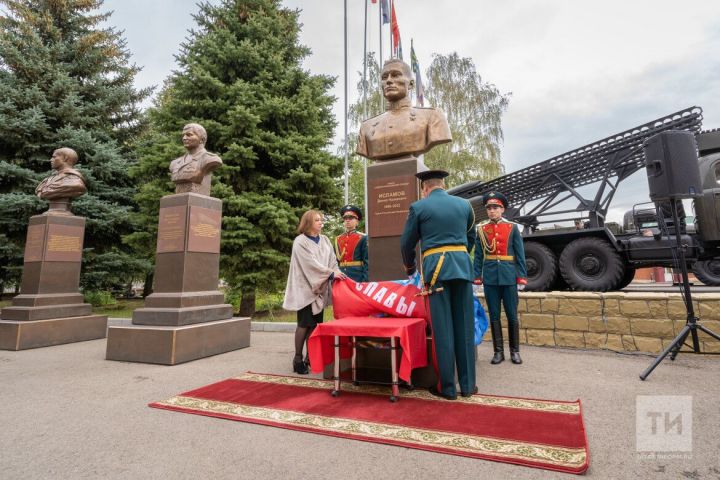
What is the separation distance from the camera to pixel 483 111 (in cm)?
1852

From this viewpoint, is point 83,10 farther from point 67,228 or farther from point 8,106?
point 67,228

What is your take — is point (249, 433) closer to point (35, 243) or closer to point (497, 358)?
point (497, 358)

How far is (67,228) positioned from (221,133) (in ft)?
12.7

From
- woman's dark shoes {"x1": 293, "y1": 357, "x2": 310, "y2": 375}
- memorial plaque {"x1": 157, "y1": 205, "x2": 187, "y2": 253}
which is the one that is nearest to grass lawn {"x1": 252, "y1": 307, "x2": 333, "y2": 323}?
memorial plaque {"x1": 157, "y1": 205, "x2": 187, "y2": 253}

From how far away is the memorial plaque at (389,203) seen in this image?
4.32 metres

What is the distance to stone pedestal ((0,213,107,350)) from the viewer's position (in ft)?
19.6

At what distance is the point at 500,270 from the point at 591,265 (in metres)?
3.42

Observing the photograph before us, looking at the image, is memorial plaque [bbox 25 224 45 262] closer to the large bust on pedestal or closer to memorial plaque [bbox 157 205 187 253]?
memorial plaque [bbox 157 205 187 253]

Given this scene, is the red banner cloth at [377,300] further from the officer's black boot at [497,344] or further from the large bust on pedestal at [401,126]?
the large bust on pedestal at [401,126]

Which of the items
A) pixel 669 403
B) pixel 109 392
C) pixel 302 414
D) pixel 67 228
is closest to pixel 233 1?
pixel 67 228

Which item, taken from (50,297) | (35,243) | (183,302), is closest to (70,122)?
(35,243)

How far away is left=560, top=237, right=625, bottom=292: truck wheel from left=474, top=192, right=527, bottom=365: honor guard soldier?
298 cm

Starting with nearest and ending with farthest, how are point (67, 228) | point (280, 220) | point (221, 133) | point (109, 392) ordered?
point (109, 392)
point (67, 228)
point (280, 220)
point (221, 133)

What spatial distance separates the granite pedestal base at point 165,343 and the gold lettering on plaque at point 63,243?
2.75 meters
